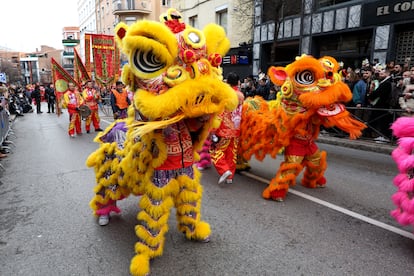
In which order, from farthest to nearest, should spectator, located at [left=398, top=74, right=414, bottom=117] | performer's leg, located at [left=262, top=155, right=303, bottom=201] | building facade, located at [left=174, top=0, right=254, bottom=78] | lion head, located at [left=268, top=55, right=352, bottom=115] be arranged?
1. building facade, located at [left=174, top=0, right=254, bottom=78]
2. spectator, located at [left=398, top=74, right=414, bottom=117]
3. performer's leg, located at [left=262, top=155, right=303, bottom=201]
4. lion head, located at [left=268, top=55, right=352, bottom=115]

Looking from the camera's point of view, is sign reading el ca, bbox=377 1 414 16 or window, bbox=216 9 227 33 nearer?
sign reading el ca, bbox=377 1 414 16

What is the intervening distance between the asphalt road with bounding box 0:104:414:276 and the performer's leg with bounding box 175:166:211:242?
0.48 ft

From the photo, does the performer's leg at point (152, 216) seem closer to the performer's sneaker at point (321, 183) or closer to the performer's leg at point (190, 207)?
the performer's leg at point (190, 207)

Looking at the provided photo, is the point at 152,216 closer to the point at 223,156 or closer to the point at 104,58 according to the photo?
the point at 223,156

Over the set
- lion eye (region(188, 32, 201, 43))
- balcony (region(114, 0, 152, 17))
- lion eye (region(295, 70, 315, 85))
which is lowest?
lion eye (region(295, 70, 315, 85))

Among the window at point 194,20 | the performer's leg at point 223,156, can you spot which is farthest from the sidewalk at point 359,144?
the window at point 194,20

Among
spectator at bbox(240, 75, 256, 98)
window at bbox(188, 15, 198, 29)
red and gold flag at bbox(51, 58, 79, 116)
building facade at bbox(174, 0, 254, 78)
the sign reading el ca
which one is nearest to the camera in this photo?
red and gold flag at bbox(51, 58, 79, 116)

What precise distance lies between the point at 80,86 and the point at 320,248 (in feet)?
32.5

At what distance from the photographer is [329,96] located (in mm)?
3736

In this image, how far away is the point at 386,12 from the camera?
11102 mm

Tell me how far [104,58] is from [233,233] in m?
11.1

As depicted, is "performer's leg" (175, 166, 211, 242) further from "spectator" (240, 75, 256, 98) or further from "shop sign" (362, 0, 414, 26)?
"shop sign" (362, 0, 414, 26)

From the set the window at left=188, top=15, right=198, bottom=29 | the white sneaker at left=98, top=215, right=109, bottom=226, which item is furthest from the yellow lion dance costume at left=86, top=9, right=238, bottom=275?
the window at left=188, top=15, right=198, bottom=29

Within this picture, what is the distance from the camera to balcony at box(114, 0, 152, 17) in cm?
3469
